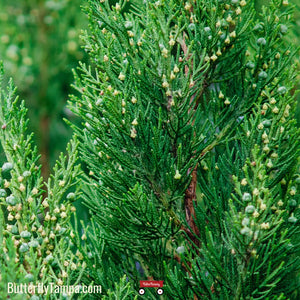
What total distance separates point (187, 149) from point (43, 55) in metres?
3.49

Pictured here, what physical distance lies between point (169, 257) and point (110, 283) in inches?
15.6

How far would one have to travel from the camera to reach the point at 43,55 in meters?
5.54

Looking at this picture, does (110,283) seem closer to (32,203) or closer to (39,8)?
(32,203)

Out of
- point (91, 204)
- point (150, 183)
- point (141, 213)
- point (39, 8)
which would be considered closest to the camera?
point (141, 213)

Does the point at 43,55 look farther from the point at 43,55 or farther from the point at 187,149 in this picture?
the point at 187,149

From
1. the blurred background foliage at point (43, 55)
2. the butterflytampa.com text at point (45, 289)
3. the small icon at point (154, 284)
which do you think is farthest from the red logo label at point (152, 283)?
the blurred background foliage at point (43, 55)

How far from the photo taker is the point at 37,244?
2.57m

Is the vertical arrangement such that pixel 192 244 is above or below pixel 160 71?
below

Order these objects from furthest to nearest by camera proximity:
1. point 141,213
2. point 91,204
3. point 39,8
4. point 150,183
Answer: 1. point 39,8
2. point 91,204
3. point 150,183
4. point 141,213

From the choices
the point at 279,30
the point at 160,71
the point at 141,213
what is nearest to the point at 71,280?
the point at 141,213

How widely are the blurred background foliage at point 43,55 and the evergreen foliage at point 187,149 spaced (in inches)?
106

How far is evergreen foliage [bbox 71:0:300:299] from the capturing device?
2475 millimetres

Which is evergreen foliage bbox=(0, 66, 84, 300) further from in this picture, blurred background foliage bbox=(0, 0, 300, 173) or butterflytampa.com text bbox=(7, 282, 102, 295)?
blurred background foliage bbox=(0, 0, 300, 173)

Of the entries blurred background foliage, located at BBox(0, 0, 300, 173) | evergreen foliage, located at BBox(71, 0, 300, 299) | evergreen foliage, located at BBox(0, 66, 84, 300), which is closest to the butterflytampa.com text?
evergreen foliage, located at BBox(0, 66, 84, 300)
